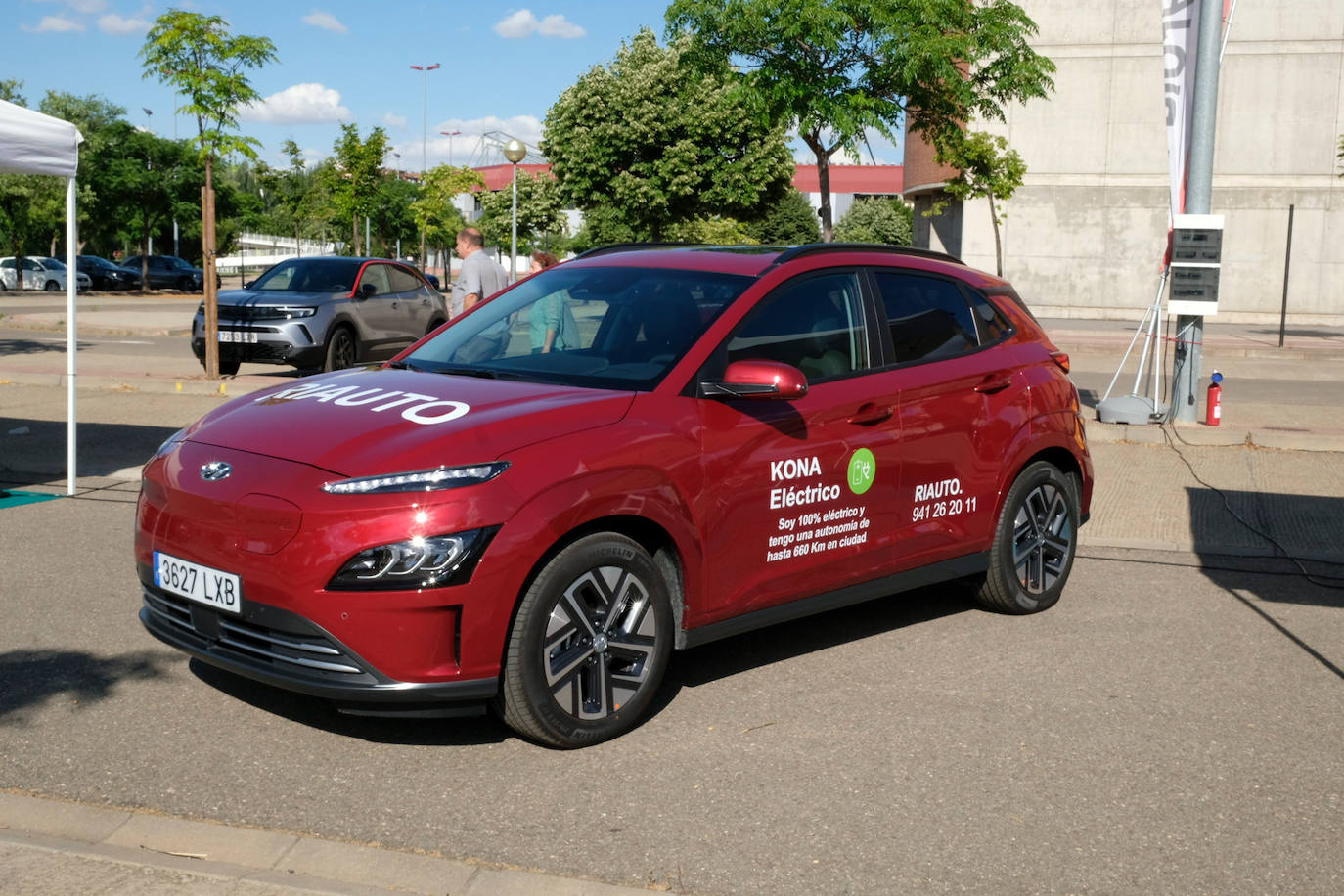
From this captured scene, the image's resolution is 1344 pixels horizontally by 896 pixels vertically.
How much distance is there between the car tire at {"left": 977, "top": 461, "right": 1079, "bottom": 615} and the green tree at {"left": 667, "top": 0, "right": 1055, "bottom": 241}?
1573 cm

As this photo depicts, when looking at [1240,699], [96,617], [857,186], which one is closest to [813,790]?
[1240,699]

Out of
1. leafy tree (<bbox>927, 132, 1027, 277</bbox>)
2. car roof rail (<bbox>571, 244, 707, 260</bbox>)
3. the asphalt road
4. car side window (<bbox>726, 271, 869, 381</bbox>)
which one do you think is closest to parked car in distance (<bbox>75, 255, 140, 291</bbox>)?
leafy tree (<bbox>927, 132, 1027, 277</bbox>)

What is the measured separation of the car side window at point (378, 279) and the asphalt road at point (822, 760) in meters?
11.4

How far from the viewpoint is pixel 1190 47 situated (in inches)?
503

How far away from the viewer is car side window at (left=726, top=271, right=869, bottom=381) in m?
5.25

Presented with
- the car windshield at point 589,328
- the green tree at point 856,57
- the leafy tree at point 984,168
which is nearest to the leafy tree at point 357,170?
the leafy tree at point 984,168

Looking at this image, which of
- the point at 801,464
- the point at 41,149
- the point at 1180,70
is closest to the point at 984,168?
the point at 1180,70

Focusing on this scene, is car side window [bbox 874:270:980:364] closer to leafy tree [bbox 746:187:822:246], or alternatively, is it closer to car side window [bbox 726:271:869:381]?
car side window [bbox 726:271:869:381]

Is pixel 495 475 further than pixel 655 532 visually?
No

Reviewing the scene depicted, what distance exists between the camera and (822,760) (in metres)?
4.52

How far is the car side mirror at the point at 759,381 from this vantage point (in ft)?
15.8

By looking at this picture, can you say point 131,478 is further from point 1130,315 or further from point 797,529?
point 1130,315

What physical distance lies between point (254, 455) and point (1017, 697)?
3.02m

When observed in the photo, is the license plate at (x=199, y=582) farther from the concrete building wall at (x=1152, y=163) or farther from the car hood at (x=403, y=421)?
the concrete building wall at (x=1152, y=163)
